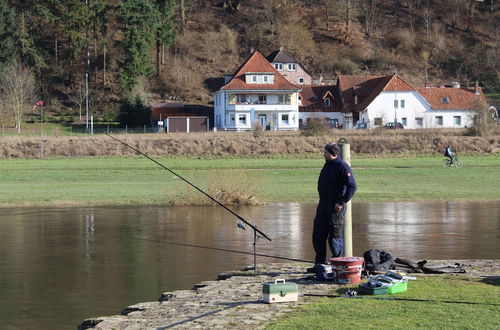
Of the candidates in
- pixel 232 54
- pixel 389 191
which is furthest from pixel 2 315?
pixel 232 54

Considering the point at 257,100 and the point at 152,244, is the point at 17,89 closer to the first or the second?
the point at 257,100

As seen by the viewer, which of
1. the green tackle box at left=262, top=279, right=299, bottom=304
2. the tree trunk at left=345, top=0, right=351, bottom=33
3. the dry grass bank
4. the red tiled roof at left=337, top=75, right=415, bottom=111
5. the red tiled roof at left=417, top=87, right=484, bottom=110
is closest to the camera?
the green tackle box at left=262, top=279, right=299, bottom=304

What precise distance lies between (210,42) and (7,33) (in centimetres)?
2836

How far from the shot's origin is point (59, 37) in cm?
10269

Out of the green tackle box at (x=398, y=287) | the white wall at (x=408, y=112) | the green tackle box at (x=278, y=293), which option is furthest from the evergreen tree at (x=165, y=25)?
the green tackle box at (x=278, y=293)

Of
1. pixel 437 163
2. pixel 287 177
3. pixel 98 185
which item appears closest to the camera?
pixel 98 185

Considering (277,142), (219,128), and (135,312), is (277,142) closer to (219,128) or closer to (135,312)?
(219,128)

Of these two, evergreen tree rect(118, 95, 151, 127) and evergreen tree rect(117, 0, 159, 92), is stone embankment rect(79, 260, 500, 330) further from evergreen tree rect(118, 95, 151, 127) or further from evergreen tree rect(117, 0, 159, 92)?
evergreen tree rect(117, 0, 159, 92)

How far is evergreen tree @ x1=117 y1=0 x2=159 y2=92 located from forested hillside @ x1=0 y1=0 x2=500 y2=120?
4.8 inches

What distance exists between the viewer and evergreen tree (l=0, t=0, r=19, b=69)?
90.3 m

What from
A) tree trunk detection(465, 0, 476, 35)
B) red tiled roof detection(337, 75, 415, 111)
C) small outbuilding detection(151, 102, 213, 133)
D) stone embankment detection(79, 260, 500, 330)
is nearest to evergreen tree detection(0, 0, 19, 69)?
small outbuilding detection(151, 102, 213, 133)

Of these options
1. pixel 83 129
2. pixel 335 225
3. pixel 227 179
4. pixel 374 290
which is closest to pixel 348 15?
pixel 83 129

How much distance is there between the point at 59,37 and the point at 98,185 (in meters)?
72.2

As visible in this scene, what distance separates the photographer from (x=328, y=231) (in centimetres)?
1332
